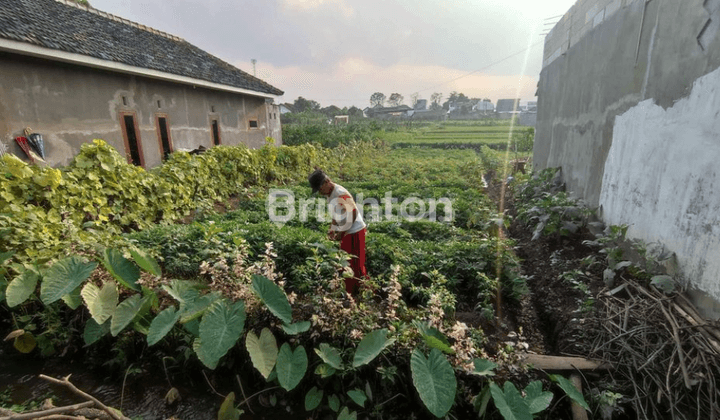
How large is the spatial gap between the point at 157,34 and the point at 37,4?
15.2 ft

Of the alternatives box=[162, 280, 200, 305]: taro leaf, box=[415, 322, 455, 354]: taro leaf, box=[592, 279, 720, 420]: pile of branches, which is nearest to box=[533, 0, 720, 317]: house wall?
box=[592, 279, 720, 420]: pile of branches

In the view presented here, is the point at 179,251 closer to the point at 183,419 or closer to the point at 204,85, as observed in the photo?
the point at 183,419

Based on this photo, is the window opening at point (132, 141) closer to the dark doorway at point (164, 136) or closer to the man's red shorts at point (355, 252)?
the dark doorway at point (164, 136)

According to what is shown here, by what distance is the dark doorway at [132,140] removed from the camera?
8.81m

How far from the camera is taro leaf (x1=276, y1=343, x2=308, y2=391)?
7.87ft

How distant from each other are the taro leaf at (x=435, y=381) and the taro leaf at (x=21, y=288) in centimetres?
336

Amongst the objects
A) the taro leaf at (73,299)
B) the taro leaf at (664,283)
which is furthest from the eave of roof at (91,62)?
the taro leaf at (664,283)

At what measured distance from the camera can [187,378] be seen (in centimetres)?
296

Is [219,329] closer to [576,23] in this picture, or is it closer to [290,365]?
[290,365]

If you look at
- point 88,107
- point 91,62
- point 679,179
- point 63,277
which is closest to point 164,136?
point 88,107

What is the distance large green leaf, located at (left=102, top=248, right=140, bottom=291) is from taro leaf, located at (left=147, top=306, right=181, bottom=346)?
2.04 ft

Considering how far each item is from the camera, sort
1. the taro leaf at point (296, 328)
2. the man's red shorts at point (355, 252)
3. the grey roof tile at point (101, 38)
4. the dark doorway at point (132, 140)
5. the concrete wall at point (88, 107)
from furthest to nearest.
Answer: the dark doorway at point (132, 140) < the grey roof tile at point (101, 38) < the concrete wall at point (88, 107) < the man's red shorts at point (355, 252) < the taro leaf at point (296, 328)

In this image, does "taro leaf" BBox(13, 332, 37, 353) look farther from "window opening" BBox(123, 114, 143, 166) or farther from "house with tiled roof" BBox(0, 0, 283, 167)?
"window opening" BBox(123, 114, 143, 166)

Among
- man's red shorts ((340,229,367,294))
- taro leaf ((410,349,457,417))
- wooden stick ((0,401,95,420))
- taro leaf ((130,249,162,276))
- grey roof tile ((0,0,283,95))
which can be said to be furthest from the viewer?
grey roof tile ((0,0,283,95))
